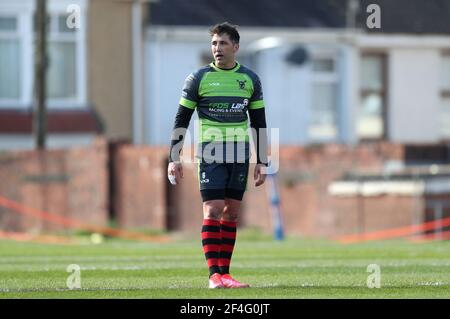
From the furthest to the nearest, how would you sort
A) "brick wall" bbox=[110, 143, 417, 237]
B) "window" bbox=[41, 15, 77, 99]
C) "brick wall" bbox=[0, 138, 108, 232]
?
"window" bbox=[41, 15, 77, 99] < "brick wall" bbox=[0, 138, 108, 232] < "brick wall" bbox=[110, 143, 417, 237]

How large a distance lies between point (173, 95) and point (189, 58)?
1036 millimetres

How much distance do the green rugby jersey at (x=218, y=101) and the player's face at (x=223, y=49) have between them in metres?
0.08

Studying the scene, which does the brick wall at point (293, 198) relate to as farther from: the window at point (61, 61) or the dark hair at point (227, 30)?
the dark hair at point (227, 30)

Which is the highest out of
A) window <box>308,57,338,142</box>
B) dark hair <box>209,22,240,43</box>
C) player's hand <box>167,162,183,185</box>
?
window <box>308,57,338,142</box>

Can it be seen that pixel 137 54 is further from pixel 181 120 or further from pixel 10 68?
pixel 181 120

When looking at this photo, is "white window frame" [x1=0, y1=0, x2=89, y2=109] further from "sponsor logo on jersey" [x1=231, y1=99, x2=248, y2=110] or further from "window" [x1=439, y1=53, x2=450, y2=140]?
"sponsor logo on jersey" [x1=231, y1=99, x2=248, y2=110]

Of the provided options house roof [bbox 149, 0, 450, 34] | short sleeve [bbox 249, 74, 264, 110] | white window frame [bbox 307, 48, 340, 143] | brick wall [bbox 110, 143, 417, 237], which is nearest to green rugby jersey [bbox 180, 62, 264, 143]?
short sleeve [bbox 249, 74, 264, 110]

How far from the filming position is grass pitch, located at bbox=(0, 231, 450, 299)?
10852 millimetres

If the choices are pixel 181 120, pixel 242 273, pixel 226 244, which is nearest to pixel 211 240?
pixel 226 244

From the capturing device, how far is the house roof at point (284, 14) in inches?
1384

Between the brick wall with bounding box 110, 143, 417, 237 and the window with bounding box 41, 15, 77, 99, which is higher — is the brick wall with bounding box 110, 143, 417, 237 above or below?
below

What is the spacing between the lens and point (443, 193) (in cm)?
2508
